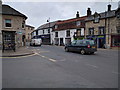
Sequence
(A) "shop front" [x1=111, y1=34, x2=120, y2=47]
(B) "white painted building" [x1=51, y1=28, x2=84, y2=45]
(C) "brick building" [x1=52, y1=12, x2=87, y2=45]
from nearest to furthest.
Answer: (A) "shop front" [x1=111, y1=34, x2=120, y2=47] → (C) "brick building" [x1=52, y1=12, x2=87, y2=45] → (B) "white painted building" [x1=51, y1=28, x2=84, y2=45]

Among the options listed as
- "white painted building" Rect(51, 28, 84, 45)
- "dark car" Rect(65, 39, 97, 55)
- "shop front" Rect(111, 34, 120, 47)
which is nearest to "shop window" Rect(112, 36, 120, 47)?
"shop front" Rect(111, 34, 120, 47)

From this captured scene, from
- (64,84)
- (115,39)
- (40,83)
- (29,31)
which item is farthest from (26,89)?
(29,31)

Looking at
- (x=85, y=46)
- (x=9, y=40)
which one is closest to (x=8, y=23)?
(x=9, y=40)

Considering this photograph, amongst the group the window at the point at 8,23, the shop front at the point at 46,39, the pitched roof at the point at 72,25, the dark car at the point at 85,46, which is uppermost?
the pitched roof at the point at 72,25

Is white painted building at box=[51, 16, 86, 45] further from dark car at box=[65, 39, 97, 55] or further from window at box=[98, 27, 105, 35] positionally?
dark car at box=[65, 39, 97, 55]

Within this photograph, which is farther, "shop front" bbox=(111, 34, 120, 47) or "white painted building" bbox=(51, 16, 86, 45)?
"white painted building" bbox=(51, 16, 86, 45)

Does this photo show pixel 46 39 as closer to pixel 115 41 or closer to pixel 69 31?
pixel 69 31

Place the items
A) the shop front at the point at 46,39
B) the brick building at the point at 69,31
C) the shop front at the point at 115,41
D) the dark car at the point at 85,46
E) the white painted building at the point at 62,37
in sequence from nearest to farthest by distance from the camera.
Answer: the dark car at the point at 85,46
the shop front at the point at 115,41
the brick building at the point at 69,31
the white painted building at the point at 62,37
the shop front at the point at 46,39

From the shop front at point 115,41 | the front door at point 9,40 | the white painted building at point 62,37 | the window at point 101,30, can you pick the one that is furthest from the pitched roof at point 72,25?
the front door at point 9,40

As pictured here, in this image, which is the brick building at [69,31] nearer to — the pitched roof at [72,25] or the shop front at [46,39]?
the pitched roof at [72,25]

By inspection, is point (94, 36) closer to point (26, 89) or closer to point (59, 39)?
point (59, 39)

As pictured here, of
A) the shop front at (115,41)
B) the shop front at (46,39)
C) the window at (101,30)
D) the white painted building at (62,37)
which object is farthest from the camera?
the shop front at (46,39)

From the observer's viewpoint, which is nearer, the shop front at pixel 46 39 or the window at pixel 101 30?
the window at pixel 101 30

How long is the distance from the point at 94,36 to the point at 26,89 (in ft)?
87.6
